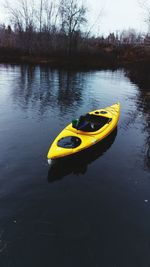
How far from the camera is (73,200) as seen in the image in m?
6.40

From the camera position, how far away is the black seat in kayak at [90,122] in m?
9.56

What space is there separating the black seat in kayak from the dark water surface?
2.99 feet

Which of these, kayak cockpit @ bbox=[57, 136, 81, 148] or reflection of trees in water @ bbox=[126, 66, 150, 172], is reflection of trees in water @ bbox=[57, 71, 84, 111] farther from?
kayak cockpit @ bbox=[57, 136, 81, 148]

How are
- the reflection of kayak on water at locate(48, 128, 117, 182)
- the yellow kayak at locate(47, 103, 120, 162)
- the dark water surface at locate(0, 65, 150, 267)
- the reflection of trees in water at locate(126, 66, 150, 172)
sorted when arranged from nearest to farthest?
the dark water surface at locate(0, 65, 150, 267)
the reflection of kayak on water at locate(48, 128, 117, 182)
the yellow kayak at locate(47, 103, 120, 162)
the reflection of trees in water at locate(126, 66, 150, 172)

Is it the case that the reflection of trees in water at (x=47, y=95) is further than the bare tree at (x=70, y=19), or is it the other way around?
the bare tree at (x=70, y=19)

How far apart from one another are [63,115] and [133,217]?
930cm

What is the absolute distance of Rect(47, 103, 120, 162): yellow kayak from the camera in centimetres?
789

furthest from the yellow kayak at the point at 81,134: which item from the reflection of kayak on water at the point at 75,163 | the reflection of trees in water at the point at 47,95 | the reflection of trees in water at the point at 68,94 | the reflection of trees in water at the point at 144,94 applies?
the reflection of trees in water at the point at 68,94

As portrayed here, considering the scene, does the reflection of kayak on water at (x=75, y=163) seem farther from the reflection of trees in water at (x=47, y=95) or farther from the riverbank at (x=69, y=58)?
the riverbank at (x=69, y=58)

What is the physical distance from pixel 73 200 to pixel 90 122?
17.3 ft

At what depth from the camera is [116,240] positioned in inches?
204

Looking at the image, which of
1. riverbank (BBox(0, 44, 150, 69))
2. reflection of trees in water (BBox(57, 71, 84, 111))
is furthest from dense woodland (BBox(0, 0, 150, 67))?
reflection of trees in water (BBox(57, 71, 84, 111))

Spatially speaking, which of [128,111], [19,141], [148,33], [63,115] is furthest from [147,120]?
[148,33]

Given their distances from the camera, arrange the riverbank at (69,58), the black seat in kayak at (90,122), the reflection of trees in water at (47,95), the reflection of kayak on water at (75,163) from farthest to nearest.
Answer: the riverbank at (69,58)
the reflection of trees in water at (47,95)
the black seat in kayak at (90,122)
the reflection of kayak on water at (75,163)
